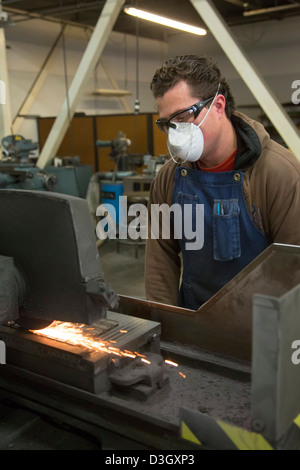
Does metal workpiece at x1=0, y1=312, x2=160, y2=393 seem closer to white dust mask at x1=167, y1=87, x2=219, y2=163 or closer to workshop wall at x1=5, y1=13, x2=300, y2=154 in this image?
white dust mask at x1=167, y1=87, x2=219, y2=163

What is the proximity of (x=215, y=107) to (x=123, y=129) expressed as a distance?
4.51 metres

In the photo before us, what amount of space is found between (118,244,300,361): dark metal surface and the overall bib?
0.36 metres

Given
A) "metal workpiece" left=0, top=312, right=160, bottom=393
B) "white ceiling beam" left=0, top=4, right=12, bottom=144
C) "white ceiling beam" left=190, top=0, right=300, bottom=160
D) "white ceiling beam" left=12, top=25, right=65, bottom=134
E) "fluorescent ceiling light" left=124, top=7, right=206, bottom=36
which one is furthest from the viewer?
"white ceiling beam" left=12, top=25, right=65, bottom=134

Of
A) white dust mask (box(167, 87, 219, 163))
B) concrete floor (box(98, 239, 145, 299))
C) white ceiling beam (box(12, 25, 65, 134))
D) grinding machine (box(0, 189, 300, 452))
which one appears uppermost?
white ceiling beam (box(12, 25, 65, 134))

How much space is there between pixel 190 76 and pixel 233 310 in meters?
0.68

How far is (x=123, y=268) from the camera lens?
13.5 ft

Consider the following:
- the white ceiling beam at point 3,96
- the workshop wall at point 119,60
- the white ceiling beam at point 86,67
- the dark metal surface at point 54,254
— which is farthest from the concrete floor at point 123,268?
the workshop wall at point 119,60

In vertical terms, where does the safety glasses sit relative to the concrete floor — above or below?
above

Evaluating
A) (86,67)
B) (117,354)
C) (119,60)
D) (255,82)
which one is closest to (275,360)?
(117,354)

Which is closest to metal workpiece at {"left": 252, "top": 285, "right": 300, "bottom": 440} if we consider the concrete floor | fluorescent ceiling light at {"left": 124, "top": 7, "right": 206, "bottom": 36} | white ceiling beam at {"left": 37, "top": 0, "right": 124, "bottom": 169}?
the concrete floor

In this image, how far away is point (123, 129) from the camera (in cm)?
569

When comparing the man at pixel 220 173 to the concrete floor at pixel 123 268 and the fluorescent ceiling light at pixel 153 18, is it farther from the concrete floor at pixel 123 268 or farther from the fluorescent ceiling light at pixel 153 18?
the fluorescent ceiling light at pixel 153 18

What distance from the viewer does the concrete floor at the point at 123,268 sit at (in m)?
3.59

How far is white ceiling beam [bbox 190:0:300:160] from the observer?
2.87 metres
